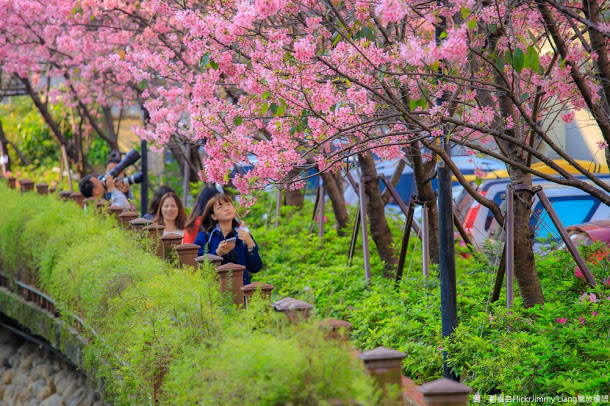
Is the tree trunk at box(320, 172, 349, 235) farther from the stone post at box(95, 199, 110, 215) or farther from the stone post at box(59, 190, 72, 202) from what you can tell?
the stone post at box(59, 190, 72, 202)

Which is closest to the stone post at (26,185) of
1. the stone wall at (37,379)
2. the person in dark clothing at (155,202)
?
the stone wall at (37,379)

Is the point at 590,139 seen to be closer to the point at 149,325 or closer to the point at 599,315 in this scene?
the point at 599,315

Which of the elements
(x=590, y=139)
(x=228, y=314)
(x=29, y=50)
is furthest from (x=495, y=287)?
(x=590, y=139)

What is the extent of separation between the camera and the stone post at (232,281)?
18.1ft

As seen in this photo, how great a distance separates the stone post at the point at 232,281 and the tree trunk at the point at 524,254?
2.22m

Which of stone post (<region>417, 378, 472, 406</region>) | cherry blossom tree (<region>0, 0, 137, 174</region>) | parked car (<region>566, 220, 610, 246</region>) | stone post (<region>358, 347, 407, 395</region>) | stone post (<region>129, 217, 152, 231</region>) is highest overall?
cherry blossom tree (<region>0, 0, 137, 174</region>)

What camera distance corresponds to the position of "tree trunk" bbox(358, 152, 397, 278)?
8.70m

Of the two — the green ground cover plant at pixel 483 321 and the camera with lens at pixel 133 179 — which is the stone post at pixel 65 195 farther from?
the green ground cover plant at pixel 483 321

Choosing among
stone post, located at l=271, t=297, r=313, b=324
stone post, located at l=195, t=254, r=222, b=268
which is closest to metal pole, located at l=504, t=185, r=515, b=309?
stone post, located at l=195, t=254, r=222, b=268

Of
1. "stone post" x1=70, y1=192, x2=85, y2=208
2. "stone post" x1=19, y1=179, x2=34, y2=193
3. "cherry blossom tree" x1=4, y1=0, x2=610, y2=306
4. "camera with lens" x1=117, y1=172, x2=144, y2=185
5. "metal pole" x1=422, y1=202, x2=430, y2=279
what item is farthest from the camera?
"stone post" x1=19, y1=179, x2=34, y2=193

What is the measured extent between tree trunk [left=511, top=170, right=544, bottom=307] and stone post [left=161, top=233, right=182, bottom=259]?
278 centimetres

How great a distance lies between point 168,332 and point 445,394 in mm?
2001

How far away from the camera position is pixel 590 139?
16578 millimetres

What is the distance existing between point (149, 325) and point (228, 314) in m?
0.47
